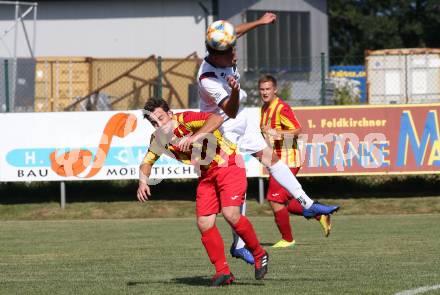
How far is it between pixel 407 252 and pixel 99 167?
9.84 metres

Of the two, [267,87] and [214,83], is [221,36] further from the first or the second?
[267,87]

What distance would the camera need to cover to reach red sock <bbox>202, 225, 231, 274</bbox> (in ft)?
31.5

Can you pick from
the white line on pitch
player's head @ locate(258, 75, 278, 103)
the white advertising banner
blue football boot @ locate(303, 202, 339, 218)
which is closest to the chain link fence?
the white advertising banner

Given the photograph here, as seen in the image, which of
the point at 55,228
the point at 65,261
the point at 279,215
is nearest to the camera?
the point at 65,261

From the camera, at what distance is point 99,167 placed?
2139 cm

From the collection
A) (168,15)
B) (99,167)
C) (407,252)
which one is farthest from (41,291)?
(168,15)

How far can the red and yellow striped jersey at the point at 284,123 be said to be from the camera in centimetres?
1409

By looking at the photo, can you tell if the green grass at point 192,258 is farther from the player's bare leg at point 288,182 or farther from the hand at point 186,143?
the hand at point 186,143

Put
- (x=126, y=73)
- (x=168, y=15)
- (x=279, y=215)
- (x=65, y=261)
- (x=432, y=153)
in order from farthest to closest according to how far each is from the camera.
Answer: (x=168, y=15), (x=126, y=73), (x=432, y=153), (x=279, y=215), (x=65, y=261)

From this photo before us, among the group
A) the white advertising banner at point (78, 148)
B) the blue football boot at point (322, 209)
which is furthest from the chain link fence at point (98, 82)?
the blue football boot at point (322, 209)

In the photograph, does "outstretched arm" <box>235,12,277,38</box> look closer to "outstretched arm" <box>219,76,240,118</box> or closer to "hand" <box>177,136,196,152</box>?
"outstretched arm" <box>219,76,240,118</box>

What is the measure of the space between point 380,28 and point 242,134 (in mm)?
53087

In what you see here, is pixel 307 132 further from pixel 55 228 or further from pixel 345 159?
pixel 55 228

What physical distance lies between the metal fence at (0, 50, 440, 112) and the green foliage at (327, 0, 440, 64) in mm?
26697
